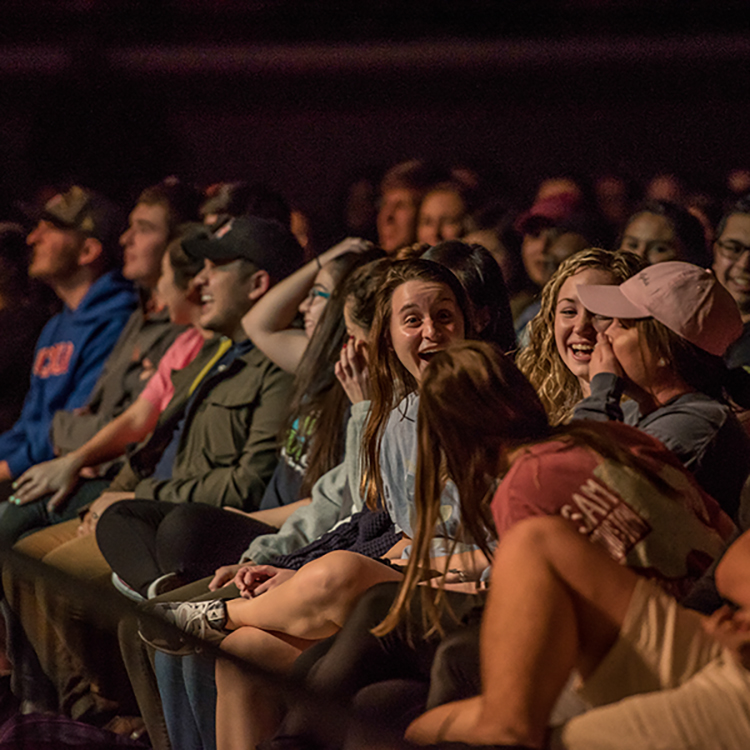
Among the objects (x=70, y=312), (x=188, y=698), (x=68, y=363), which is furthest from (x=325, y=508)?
(x=70, y=312)

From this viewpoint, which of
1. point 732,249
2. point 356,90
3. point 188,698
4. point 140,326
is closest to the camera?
point 188,698

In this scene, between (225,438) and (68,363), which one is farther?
(68,363)

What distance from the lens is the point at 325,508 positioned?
6.89 feet

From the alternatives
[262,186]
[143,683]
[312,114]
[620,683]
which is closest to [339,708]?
[620,683]

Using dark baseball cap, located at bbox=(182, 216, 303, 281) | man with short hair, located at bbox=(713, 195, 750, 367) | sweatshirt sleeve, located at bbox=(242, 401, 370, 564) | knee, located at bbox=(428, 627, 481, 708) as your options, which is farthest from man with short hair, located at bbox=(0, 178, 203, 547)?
knee, located at bbox=(428, 627, 481, 708)

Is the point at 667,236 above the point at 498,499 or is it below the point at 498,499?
above

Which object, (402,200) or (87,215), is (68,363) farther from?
(402,200)

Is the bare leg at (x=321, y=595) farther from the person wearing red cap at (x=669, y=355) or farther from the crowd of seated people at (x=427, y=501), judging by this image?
the person wearing red cap at (x=669, y=355)

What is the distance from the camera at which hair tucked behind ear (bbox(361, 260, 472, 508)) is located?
1.78m

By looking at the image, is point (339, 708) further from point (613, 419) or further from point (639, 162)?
point (639, 162)

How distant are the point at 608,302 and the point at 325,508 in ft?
2.56

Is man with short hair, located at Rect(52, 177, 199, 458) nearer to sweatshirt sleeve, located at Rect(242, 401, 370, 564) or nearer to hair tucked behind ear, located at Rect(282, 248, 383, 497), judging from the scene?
hair tucked behind ear, located at Rect(282, 248, 383, 497)

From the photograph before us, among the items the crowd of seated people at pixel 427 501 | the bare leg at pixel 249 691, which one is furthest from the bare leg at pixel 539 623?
the bare leg at pixel 249 691

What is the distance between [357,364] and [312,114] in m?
2.41
